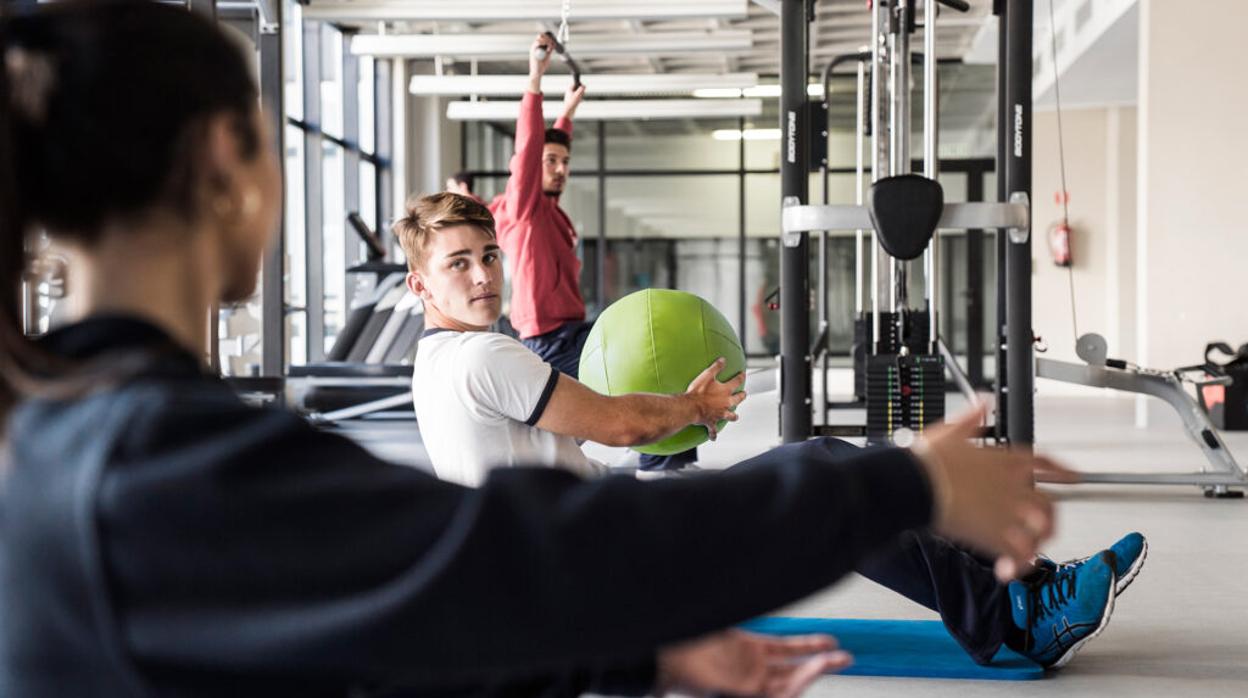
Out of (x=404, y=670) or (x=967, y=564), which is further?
(x=967, y=564)

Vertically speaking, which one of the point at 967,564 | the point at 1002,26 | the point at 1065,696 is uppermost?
the point at 1002,26

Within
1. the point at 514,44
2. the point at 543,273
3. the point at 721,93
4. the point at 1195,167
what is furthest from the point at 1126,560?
the point at 721,93

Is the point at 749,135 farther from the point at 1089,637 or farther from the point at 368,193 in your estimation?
the point at 1089,637

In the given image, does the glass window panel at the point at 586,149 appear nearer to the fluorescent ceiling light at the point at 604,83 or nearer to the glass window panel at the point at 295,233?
the fluorescent ceiling light at the point at 604,83

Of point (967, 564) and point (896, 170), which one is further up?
point (896, 170)

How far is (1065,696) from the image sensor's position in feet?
7.66

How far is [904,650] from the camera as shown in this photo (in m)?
2.61

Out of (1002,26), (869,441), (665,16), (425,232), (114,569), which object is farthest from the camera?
(665,16)

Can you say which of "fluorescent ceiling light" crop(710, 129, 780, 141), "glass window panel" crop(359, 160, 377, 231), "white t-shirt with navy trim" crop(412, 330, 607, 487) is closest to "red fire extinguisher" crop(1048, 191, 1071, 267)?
"fluorescent ceiling light" crop(710, 129, 780, 141)

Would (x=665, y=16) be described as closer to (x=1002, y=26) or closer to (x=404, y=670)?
(x=1002, y=26)

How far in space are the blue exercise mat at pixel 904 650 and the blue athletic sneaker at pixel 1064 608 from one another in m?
0.06

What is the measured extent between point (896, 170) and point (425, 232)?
2.75 meters

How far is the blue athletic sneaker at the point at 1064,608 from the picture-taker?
2.38m

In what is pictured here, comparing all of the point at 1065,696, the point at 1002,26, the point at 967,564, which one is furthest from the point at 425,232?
the point at 1002,26
